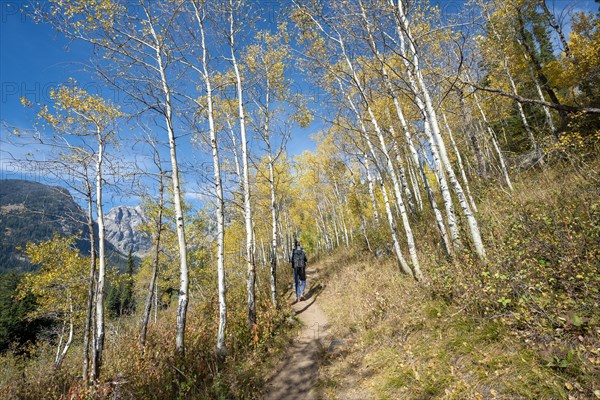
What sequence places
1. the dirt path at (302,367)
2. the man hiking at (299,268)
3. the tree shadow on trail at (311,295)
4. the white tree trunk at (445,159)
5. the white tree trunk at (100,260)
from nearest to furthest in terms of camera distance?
the dirt path at (302,367) → the white tree trunk at (445,159) → the white tree trunk at (100,260) → the tree shadow on trail at (311,295) → the man hiking at (299,268)

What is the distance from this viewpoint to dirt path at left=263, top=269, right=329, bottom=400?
4344 millimetres

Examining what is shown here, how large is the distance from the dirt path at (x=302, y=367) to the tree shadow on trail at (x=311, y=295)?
2.72 feet

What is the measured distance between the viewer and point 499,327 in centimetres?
317

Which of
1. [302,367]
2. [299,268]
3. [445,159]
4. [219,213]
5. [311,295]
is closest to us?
[302,367]

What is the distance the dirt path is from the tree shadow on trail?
830 millimetres

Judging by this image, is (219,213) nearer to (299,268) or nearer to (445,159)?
(299,268)

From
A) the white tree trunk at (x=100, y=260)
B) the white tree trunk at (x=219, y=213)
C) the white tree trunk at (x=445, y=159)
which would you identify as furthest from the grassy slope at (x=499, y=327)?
the white tree trunk at (x=100, y=260)

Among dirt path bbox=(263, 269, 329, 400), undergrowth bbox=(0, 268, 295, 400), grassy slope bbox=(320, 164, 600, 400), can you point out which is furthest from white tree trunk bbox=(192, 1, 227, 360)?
grassy slope bbox=(320, 164, 600, 400)

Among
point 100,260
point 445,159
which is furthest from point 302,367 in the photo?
point 100,260

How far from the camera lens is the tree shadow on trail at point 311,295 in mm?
8802

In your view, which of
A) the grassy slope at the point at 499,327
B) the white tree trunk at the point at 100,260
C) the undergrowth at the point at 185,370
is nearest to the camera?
the grassy slope at the point at 499,327

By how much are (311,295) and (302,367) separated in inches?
206

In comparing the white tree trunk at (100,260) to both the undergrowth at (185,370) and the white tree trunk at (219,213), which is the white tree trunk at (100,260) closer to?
the undergrowth at (185,370)

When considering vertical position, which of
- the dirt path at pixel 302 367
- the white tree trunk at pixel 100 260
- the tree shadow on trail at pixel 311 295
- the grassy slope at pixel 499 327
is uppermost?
the white tree trunk at pixel 100 260
